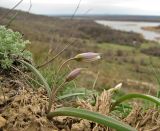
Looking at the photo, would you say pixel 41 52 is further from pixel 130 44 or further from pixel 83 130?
pixel 130 44

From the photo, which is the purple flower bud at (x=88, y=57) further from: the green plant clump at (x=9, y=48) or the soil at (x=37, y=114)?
the green plant clump at (x=9, y=48)

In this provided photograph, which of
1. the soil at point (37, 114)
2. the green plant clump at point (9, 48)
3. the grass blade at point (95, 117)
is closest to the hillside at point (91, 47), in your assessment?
the green plant clump at point (9, 48)

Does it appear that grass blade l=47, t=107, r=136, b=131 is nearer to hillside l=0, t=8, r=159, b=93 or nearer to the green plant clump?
the green plant clump

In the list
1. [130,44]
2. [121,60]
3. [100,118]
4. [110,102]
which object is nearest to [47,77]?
[110,102]

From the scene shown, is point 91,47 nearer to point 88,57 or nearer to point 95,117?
point 88,57

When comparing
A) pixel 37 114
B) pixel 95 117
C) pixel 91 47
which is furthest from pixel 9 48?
pixel 91 47

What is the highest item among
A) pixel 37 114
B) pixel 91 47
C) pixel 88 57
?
pixel 88 57

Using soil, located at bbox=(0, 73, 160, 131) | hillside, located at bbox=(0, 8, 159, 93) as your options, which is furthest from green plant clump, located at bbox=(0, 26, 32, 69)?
hillside, located at bbox=(0, 8, 159, 93)
